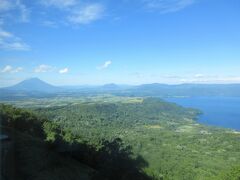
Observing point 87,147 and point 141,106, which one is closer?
point 87,147

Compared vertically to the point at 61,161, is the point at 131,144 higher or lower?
lower

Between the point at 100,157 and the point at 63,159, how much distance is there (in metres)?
3.22

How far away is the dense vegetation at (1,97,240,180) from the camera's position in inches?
676

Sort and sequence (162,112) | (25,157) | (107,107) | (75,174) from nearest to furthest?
(25,157), (75,174), (107,107), (162,112)

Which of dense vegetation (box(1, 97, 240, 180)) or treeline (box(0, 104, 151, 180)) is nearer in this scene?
treeline (box(0, 104, 151, 180))

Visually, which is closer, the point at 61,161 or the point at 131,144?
the point at 61,161

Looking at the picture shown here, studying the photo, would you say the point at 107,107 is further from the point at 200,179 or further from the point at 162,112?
the point at 200,179

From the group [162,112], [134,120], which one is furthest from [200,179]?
[162,112]

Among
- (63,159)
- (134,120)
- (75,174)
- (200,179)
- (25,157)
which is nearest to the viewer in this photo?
(25,157)

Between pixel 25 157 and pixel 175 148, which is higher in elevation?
pixel 25 157

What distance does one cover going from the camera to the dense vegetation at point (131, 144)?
56.3 ft

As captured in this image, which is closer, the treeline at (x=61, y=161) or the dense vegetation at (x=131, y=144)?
the treeline at (x=61, y=161)

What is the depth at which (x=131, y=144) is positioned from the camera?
6066 centimetres

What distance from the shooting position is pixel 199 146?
6550cm
